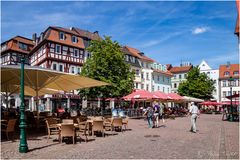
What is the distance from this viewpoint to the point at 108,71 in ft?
121

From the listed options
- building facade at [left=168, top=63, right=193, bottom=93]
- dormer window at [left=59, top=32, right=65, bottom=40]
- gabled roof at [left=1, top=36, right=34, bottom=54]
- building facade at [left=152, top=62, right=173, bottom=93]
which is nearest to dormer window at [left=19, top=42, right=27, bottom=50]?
gabled roof at [left=1, top=36, right=34, bottom=54]

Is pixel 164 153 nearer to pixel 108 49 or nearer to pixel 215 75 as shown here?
pixel 108 49

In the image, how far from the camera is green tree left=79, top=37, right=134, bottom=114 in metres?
36.2

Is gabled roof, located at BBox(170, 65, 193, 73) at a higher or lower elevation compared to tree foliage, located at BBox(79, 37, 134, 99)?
higher

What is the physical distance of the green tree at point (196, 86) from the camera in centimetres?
6606

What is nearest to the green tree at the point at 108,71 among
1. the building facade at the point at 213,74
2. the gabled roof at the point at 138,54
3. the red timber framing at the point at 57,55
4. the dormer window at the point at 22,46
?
the red timber framing at the point at 57,55

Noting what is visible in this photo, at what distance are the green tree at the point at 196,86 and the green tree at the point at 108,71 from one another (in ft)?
103

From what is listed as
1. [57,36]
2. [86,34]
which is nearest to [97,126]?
[57,36]

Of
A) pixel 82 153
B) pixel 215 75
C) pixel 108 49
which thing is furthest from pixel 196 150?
pixel 215 75

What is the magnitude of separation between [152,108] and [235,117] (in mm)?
15369

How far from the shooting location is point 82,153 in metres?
10.1

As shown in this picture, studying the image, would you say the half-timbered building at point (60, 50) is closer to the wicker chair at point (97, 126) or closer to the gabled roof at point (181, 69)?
the wicker chair at point (97, 126)

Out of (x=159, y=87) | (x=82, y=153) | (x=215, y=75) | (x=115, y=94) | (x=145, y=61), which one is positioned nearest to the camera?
(x=82, y=153)

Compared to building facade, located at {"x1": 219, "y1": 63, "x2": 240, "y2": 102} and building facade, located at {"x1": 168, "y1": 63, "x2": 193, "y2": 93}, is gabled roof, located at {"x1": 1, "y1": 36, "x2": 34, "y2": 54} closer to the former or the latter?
building facade, located at {"x1": 168, "y1": 63, "x2": 193, "y2": 93}
